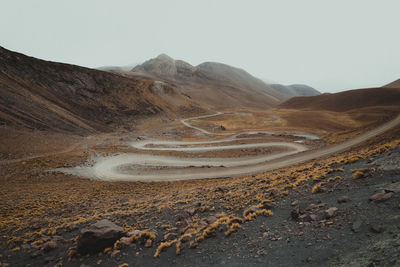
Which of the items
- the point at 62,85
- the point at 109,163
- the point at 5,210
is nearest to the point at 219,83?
the point at 62,85

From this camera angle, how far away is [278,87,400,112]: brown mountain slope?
70250 mm

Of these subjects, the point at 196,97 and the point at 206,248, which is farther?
the point at 196,97

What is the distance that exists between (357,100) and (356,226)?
100069 millimetres

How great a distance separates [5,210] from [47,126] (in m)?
30.3

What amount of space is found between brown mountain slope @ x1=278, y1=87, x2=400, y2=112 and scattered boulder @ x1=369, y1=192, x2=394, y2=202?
8662cm

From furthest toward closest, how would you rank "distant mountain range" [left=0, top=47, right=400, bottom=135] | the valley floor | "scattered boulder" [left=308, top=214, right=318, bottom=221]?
"distant mountain range" [left=0, top=47, right=400, bottom=135]
"scattered boulder" [left=308, top=214, right=318, bottom=221]
the valley floor

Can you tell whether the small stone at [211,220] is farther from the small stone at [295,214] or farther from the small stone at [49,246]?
the small stone at [49,246]

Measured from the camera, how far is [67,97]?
175ft

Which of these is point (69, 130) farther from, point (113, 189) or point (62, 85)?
point (113, 189)

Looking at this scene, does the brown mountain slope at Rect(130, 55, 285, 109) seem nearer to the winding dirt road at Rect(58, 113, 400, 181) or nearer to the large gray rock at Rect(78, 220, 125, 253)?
the winding dirt road at Rect(58, 113, 400, 181)

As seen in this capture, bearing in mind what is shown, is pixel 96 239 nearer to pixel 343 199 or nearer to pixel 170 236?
pixel 170 236

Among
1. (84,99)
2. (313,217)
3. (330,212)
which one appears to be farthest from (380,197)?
(84,99)

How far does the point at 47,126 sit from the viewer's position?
3562 centimetres

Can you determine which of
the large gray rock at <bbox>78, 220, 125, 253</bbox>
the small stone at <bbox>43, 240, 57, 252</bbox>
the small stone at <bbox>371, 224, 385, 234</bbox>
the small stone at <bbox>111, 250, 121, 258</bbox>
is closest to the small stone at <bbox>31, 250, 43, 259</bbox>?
the small stone at <bbox>43, 240, 57, 252</bbox>
